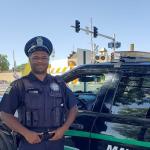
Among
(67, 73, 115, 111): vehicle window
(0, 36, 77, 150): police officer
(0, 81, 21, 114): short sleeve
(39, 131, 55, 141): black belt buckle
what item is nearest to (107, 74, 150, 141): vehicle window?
(67, 73, 115, 111): vehicle window

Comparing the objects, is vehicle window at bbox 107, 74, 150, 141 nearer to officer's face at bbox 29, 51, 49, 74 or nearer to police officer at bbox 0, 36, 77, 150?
police officer at bbox 0, 36, 77, 150

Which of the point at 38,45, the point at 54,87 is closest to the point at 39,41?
the point at 38,45

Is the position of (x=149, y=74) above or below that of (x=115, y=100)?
above

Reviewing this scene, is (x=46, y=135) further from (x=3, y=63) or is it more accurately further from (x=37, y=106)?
(x=3, y=63)

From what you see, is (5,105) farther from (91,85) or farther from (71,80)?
(91,85)

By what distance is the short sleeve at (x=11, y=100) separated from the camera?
287cm

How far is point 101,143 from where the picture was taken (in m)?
3.42

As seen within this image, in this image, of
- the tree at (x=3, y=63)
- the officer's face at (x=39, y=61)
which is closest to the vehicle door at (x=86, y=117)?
the officer's face at (x=39, y=61)

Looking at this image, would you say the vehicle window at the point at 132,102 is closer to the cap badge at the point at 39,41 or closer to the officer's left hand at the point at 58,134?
the officer's left hand at the point at 58,134

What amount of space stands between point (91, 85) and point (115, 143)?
1034mm

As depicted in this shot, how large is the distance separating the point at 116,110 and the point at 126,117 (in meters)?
0.14

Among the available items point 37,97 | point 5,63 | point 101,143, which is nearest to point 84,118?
point 101,143

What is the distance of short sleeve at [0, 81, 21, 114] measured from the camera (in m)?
2.87

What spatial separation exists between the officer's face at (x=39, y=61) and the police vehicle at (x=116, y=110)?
2.85 feet
